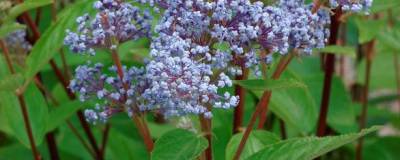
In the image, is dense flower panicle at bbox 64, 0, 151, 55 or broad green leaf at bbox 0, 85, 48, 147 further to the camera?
broad green leaf at bbox 0, 85, 48, 147

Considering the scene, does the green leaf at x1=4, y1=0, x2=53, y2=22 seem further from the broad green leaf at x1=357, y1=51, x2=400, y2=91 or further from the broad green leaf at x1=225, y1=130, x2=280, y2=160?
the broad green leaf at x1=357, y1=51, x2=400, y2=91

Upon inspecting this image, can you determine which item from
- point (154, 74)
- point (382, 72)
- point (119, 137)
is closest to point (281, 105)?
point (119, 137)

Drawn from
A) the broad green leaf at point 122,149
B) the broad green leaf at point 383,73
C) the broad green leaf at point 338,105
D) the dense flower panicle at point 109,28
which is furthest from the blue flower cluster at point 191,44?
the broad green leaf at point 383,73

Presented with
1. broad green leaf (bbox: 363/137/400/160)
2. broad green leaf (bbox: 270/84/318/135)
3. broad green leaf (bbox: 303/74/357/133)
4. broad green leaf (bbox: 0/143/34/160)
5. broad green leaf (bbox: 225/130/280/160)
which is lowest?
broad green leaf (bbox: 363/137/400/160)

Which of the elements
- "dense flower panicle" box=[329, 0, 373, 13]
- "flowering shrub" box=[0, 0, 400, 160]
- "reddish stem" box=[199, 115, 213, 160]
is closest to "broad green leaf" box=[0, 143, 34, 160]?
"flowering shrub" box=[0, 0, 400, 160]

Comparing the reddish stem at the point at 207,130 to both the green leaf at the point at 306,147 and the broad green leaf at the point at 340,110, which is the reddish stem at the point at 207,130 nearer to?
the green leaf at the point at 306,147

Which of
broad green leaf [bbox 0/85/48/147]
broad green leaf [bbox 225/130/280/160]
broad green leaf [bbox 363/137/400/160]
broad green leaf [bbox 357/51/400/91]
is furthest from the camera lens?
broad green leaf [bbox 357/51/400/91]

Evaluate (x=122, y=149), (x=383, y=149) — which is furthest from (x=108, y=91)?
(x=383, y=149)

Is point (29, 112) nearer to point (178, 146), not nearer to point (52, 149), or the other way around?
point (52, 149)
